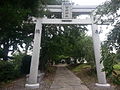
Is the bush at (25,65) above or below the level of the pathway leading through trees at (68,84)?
above

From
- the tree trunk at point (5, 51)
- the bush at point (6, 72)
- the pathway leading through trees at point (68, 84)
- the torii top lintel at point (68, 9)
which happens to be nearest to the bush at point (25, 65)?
the tree trunk at point (5, 51)

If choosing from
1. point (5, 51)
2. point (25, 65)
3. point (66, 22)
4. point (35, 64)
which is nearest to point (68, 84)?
point (35, 64)

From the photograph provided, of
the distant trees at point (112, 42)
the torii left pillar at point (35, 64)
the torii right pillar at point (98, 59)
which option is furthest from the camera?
the torii right pillar at point (98, 59)

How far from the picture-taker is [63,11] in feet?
32.0

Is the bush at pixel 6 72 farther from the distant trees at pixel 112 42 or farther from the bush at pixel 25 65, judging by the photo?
the distant trees at pixel 112 42

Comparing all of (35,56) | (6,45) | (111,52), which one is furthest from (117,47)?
(6,45)

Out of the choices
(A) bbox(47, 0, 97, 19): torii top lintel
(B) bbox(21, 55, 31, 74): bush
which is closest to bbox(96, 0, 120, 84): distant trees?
(A) bbox(47, 0, 97, 19): torii top lintel

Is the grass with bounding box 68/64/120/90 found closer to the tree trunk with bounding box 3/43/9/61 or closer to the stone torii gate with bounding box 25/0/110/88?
the stone torii gate with bounding box 25/0/110/88

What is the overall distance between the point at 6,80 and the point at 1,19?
7.04 meters

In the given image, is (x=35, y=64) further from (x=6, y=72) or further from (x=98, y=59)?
(x=98, y=59)

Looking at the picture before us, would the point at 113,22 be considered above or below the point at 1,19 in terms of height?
below

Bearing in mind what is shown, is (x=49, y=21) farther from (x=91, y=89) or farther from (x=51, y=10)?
(x=91, y=89)

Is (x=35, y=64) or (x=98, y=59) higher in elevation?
(x=98, y=59)

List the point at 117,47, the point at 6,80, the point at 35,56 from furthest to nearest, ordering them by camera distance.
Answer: the point at 6,80 < the point at 35,56 < the point at 117,47
